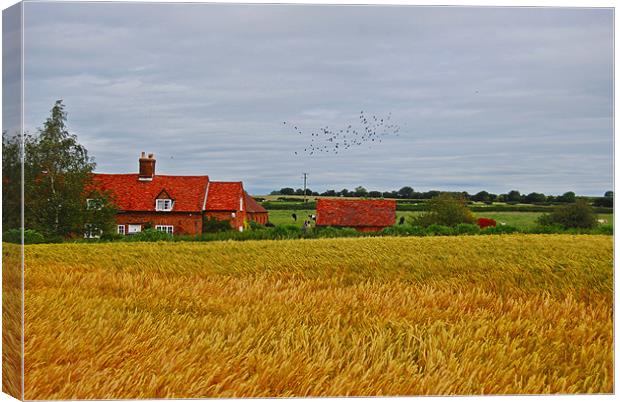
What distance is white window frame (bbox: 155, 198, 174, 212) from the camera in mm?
7511

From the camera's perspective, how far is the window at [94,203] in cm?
741

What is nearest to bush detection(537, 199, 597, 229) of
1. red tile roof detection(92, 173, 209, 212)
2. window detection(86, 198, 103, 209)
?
red tile roof detection(92, 173, 209, 212)

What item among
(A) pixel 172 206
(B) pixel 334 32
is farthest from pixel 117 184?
(B) pixel 334 32

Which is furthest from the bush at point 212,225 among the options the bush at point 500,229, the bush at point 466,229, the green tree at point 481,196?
the bush at point 500,229

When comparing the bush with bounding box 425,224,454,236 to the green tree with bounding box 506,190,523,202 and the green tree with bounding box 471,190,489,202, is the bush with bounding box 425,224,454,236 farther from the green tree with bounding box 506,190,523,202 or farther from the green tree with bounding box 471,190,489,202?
the green tree with bounding box 506,190,523,202

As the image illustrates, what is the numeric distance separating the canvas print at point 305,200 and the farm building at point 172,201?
0.02 metres

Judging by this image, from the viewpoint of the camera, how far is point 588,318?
7.46 meters

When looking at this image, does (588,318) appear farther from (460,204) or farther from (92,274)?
(92,274)

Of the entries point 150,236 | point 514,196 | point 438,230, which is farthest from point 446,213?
point 150,236

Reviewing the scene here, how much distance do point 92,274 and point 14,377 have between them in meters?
1.08

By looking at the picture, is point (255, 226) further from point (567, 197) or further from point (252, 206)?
point (567, 197)

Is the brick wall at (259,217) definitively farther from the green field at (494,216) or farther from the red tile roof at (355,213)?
the red tile roof at (355,213)

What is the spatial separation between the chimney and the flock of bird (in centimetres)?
118

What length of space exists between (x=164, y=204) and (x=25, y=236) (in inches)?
46.6
